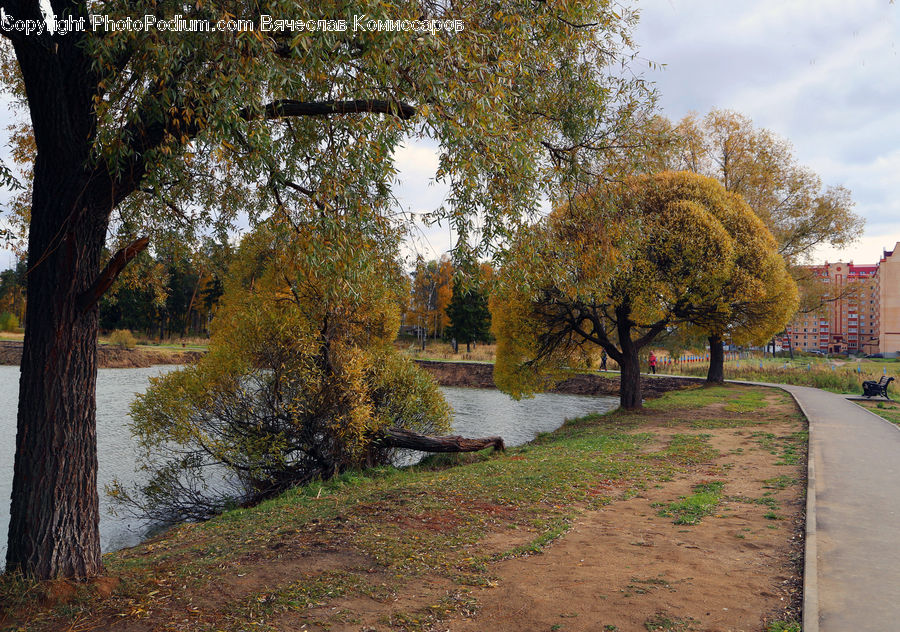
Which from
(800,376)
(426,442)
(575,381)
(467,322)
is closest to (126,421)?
(426,442)

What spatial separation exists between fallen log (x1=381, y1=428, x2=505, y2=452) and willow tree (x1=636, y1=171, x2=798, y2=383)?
9.43 meters

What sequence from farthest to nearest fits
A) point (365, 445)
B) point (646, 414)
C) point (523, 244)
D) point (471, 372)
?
point (471, 372)
point (646, 414)
point (365, 445)
point (523, 244)

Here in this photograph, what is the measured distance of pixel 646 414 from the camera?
18.9 metres

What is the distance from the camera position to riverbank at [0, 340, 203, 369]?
44.7 meters

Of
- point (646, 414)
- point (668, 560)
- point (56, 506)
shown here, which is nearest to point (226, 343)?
point (56, 506)

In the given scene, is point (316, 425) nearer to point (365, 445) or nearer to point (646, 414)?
point (365, 445)

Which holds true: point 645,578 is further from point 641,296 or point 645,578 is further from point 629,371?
point 629,371

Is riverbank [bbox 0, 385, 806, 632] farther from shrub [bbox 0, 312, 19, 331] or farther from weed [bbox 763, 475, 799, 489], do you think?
shrub [bbox 0, 312, 19, 331]

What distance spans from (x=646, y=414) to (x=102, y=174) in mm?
17187

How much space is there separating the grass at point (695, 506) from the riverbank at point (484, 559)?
4 cm

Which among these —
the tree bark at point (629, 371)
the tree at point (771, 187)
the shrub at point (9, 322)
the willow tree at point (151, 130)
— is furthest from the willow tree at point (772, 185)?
the shrub at point (9, 322)

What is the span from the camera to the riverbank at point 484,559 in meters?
4.60

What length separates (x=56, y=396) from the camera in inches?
201

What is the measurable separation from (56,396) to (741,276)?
17937mm
